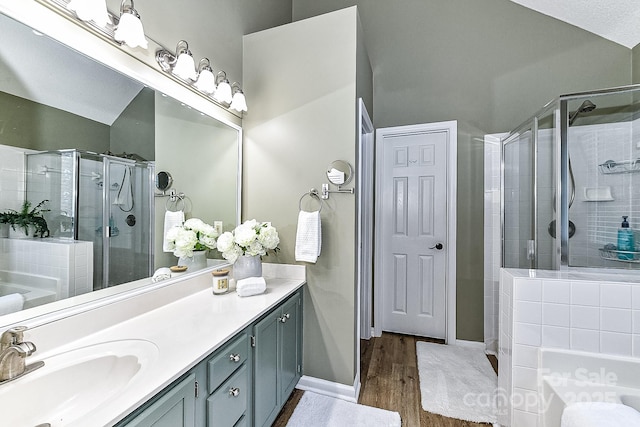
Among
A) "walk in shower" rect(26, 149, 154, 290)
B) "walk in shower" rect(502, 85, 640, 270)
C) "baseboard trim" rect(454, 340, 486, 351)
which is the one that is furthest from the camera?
→ "baseboard trim" rect(454, 340, 486, 351)

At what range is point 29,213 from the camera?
36.9 inches

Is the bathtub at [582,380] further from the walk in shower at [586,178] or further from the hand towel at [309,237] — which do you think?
the hand towel at [309,237]

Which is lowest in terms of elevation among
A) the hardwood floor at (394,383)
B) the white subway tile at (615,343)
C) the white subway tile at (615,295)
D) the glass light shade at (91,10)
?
the hardwood floor at (394,383)

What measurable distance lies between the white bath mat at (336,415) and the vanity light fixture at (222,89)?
2056mm

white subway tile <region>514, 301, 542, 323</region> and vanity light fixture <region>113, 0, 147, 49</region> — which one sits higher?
vanity light fixture <region>113, 0, 147, 49</region>

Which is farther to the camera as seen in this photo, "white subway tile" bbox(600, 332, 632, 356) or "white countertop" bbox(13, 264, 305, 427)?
"white subway tile" bbox(600, 332, 632, 356)

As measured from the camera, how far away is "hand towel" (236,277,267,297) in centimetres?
155

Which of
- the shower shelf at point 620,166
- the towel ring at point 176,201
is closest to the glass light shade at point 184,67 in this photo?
the towel ring at point 176,201

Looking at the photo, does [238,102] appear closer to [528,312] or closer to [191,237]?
[191,237]

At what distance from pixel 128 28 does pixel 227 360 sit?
56.8 inches

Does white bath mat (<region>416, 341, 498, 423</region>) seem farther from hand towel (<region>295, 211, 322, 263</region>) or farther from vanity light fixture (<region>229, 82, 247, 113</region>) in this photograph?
vanity light fixture (<region>229, 82, 247, 113</region>)

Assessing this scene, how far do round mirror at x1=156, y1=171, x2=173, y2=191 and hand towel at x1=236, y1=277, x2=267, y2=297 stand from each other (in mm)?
674

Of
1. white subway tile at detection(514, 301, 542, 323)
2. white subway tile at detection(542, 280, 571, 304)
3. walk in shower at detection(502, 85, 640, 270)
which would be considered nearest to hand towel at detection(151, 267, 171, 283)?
white subway tile at detection(514, 301, 542, 323)

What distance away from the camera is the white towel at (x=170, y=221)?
1.48 m
